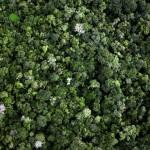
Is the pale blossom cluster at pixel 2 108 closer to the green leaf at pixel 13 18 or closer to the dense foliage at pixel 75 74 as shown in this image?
the dense foliage at pixel 75 74

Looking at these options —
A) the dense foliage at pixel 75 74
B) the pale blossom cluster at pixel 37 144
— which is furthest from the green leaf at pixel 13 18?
the pale blossom cluster at pixel 37 144

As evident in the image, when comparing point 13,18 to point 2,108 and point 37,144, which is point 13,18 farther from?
point 37,144

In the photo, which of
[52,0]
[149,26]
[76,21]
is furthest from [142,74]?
[52,0]

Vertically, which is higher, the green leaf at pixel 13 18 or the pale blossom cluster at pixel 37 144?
the green leaf at pixel 13 18

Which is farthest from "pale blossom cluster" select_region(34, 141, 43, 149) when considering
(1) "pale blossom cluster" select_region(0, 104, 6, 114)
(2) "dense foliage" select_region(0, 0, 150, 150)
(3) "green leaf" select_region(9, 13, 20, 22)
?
(3) "green leaf" select_region(9, 13, 20, 22)

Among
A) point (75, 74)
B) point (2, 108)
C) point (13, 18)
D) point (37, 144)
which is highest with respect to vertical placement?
point (13, 18)

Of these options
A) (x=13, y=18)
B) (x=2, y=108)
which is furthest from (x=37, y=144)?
(x=13, y=18)

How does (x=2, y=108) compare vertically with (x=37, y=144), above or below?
above

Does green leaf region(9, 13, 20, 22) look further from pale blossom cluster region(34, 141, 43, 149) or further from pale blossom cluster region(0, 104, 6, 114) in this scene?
pale blossom cluster region(34, 141, 43, 149)
